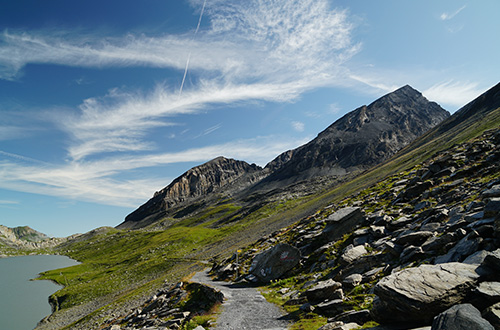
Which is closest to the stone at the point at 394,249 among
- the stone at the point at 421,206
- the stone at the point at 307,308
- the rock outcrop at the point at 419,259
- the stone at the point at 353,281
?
the rock outcrop at the point at 419,259

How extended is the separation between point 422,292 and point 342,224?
22.1 m

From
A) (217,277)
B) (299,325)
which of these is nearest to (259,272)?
(217,277)

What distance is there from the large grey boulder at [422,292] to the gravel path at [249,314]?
23.0ft

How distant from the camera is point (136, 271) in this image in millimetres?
90875

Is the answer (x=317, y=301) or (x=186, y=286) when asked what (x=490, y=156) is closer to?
(x=317, y=301)

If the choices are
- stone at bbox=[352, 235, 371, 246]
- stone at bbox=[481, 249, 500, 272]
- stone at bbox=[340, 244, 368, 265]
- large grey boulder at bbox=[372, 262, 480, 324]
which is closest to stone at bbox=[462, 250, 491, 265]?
large grey boulder at bbox=[372, 262, 480, 324]

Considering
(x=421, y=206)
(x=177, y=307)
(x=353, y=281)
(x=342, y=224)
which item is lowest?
(x=177, y=307)

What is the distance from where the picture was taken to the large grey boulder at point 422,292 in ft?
31.1

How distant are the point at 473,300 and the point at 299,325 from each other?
8.57 metres

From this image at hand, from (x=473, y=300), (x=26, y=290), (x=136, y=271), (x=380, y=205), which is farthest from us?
(x=26, y=290)

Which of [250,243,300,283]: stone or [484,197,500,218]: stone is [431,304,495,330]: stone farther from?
[250,243,300,283]: stone

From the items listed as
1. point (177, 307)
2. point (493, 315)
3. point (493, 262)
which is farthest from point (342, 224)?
point (493, 315)

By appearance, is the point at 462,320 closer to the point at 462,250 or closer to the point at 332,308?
the point at 462,250

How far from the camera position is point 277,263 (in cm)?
2978
